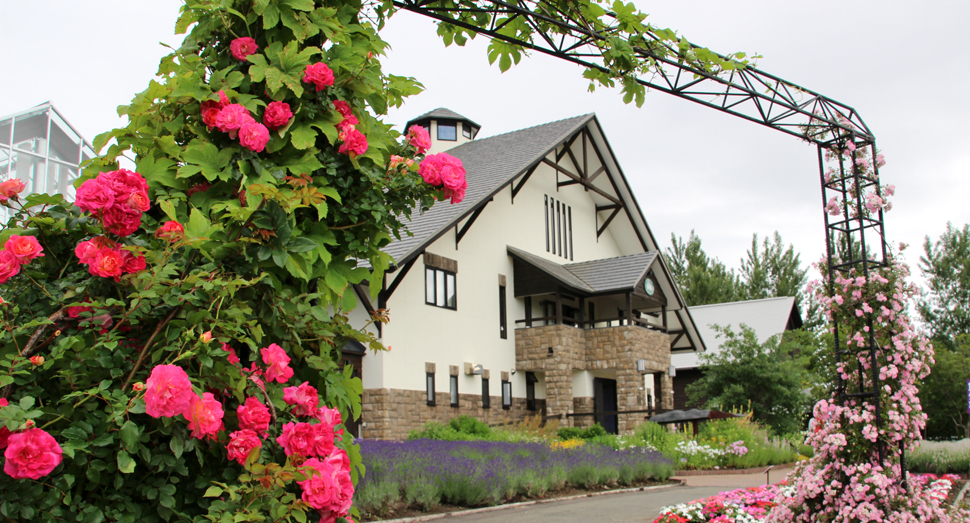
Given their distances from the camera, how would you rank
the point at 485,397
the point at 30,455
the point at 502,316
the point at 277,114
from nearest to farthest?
1. the point at 30,455
2. the point at 277,114
3. the point at 485,397
4. the point at 502,316

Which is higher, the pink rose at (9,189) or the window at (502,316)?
the window at (502,316)

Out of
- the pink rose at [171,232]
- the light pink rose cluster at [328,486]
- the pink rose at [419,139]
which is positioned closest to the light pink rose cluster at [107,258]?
the pink rose at [171,232]

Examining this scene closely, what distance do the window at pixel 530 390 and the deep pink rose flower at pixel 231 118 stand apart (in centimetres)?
2161

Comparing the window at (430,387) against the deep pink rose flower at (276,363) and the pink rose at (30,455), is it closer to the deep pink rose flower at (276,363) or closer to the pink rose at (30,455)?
the deep pink rose flower at (276,363)

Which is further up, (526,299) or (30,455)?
(526,299)

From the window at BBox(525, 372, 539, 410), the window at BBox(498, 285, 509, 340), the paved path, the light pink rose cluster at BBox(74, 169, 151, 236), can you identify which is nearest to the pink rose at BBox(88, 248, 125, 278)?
the light pink rose cluster at BBox(74, 169, 151, 236)

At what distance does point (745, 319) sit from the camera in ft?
132

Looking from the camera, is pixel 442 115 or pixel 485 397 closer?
pixel 485 397

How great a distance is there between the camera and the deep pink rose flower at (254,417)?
8.39 ft

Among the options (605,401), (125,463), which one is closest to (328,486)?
(125,463)

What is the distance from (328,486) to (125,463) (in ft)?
2.13

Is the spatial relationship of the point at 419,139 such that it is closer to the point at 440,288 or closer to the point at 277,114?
the point at 277,114

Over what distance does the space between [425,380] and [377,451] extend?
25.3ft

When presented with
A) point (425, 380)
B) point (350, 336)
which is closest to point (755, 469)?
point (425, 380)
